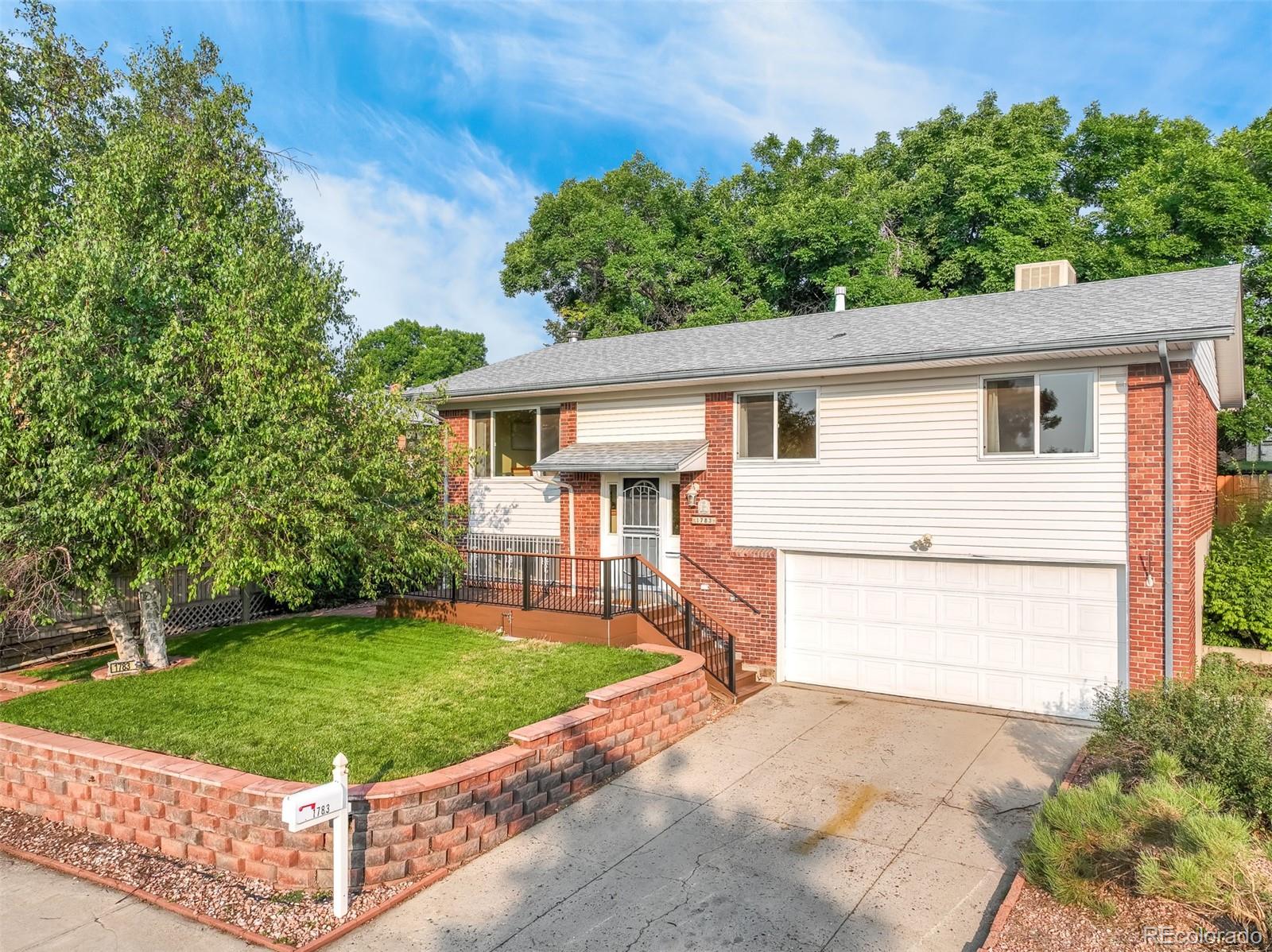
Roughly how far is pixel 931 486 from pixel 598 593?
485 cm

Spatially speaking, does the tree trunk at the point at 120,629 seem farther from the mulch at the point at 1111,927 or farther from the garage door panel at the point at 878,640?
the mulch at the point at 1111,927

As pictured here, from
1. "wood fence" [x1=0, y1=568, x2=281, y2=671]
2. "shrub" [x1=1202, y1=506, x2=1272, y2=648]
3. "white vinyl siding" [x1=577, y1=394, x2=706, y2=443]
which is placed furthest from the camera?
"white vinyl siding" [x1=577, y1=394, x2=706, y2=443]

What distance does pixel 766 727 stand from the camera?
29.8 ft

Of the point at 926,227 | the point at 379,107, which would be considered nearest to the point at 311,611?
the point at 379,107

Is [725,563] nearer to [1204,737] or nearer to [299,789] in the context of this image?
[1204,737]

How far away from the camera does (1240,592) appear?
38.3ft

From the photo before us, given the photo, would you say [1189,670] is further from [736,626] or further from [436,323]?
[436,323]

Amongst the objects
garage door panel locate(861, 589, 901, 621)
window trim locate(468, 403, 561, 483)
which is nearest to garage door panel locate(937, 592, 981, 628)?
garage door panel locate(861, 589, 901, 621)

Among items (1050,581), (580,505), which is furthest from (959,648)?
(580,505)

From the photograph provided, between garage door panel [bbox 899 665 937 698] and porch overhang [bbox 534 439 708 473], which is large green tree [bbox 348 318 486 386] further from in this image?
garage door panel [bbox 899 665 937 698]

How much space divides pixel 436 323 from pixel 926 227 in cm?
3085

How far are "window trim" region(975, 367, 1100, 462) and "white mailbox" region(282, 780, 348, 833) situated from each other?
8166mm

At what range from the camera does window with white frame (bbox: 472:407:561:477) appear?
13.5m

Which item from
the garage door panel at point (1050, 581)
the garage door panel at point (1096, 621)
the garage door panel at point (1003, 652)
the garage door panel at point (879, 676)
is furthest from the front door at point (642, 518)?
the garage door panel at point (1096, 621)
